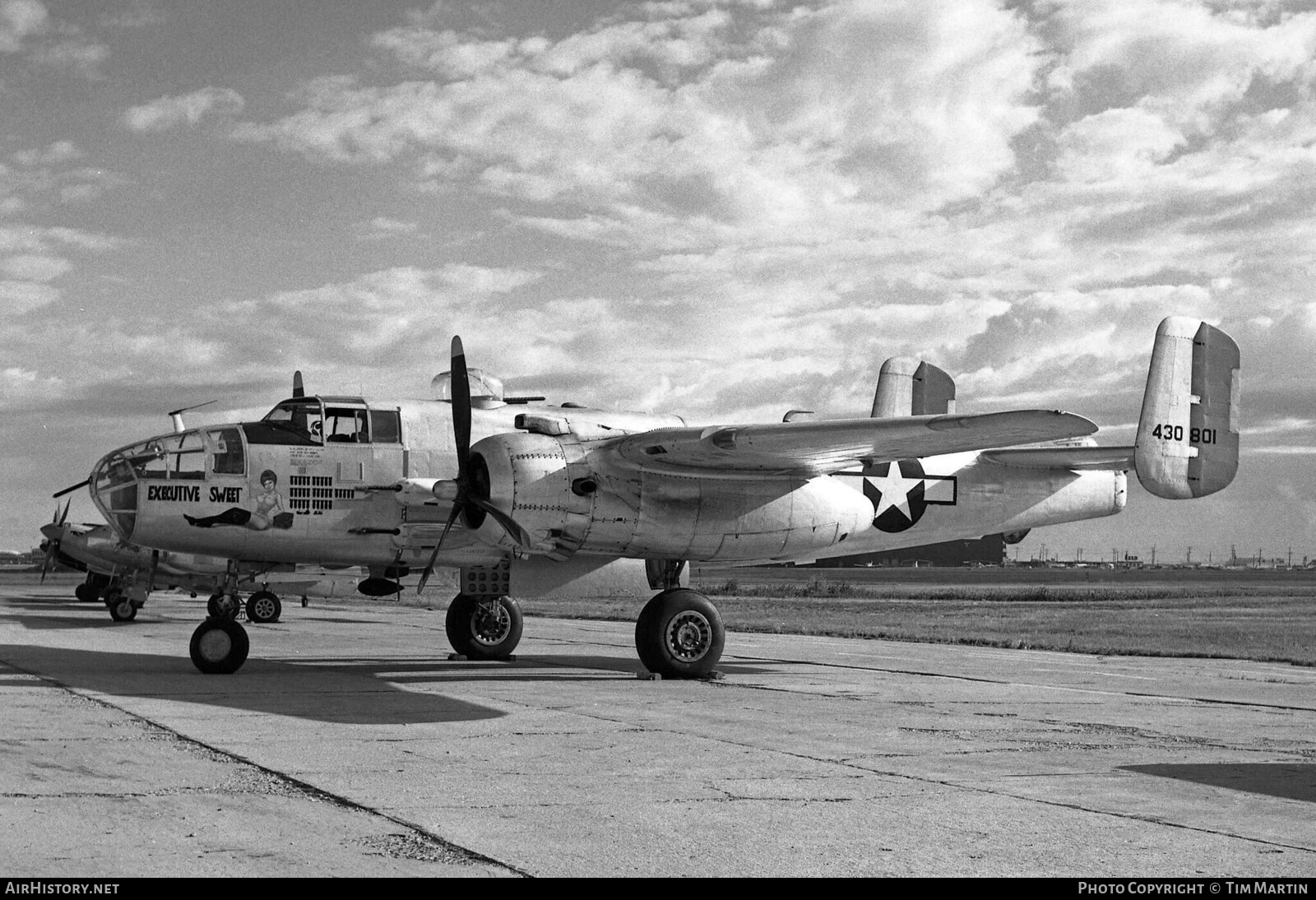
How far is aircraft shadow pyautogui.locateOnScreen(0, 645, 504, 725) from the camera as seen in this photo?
44.3ft

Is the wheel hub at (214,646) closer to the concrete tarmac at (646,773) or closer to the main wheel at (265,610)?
the concrete tarmac at (646,773)

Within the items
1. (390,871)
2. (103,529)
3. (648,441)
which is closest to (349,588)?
(103,529)

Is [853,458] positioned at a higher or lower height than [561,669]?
higher

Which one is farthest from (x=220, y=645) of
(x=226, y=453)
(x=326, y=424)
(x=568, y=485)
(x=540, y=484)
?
(x=568, y=485)

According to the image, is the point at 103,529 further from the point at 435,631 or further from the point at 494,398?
the point at 494,398

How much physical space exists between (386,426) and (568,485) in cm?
347

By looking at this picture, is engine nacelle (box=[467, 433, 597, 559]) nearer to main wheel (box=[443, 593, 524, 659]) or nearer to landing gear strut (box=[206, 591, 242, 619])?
landing gear strut (box=[206, 591, 242, 619])

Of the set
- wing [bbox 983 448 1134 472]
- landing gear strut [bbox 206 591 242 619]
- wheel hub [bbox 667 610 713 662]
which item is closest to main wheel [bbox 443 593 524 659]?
landing gear strut [bbox 206 591 242 619]

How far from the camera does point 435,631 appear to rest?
32.1m

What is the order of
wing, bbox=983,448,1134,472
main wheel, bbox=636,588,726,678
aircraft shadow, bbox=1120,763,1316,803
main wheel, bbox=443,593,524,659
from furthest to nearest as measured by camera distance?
main wheel, bbox=443,593,524,659, wing, bbox=983,448,1134,472, main wheel, bbox=636,588,726,678, aircraft shadow, bbox=1120,763,1316,803

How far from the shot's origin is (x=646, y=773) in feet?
31.9

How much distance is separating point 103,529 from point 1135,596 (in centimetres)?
5065

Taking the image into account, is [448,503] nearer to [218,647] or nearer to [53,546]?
[218,647]

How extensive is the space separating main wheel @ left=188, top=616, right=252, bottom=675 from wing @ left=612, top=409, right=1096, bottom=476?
19.6 feet
